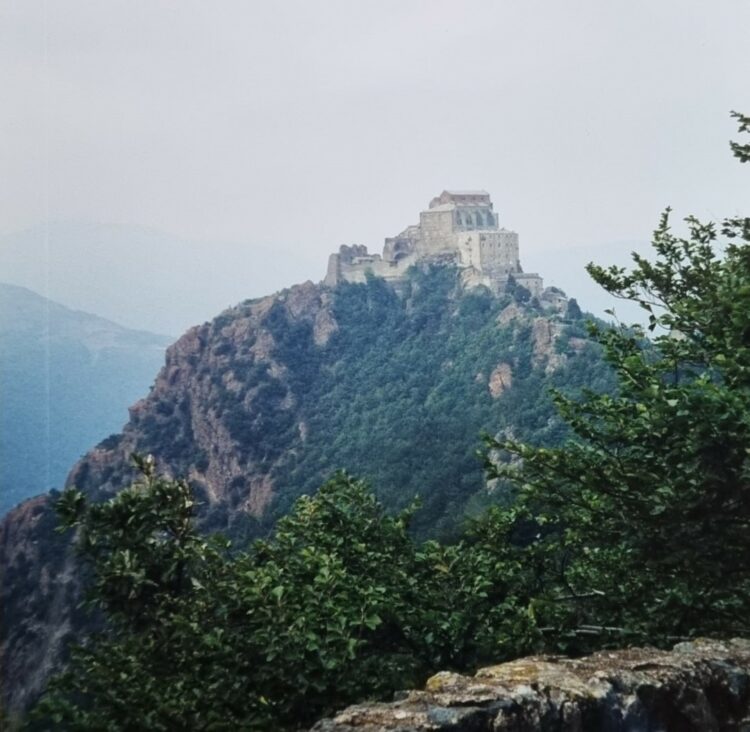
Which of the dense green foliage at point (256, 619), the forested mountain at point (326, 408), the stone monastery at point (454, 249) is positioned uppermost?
the stone monastery at point (454, 249)

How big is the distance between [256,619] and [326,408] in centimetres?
7459

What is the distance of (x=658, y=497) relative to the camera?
6.82 metres

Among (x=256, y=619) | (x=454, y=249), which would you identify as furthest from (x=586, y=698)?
(x=454, y=249)

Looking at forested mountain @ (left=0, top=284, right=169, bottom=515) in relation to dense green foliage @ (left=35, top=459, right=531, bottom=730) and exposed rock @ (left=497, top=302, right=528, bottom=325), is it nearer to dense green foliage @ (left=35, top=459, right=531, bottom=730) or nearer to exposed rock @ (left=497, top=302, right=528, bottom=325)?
dense green foliage @ (left=35, top=459, right=531, bottom=730)

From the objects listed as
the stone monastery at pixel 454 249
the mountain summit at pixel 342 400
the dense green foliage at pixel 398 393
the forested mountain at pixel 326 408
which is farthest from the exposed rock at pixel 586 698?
the stone monastery at pixel 454 249

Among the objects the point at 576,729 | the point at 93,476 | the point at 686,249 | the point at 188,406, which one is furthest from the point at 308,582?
the point at 188,406

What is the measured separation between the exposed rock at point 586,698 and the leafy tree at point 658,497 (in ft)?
6.09

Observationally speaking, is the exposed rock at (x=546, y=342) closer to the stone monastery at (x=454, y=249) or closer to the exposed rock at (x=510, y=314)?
the exposed rock at (x=510, y=314)

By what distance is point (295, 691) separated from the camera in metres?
5.95

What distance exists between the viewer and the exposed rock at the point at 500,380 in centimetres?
6403

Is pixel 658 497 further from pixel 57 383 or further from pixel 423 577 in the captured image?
pixel 57 383

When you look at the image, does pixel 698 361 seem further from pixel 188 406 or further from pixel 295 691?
pixel 188 406

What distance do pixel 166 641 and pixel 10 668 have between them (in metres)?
49.2

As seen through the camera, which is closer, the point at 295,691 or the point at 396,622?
the point at 295,691
